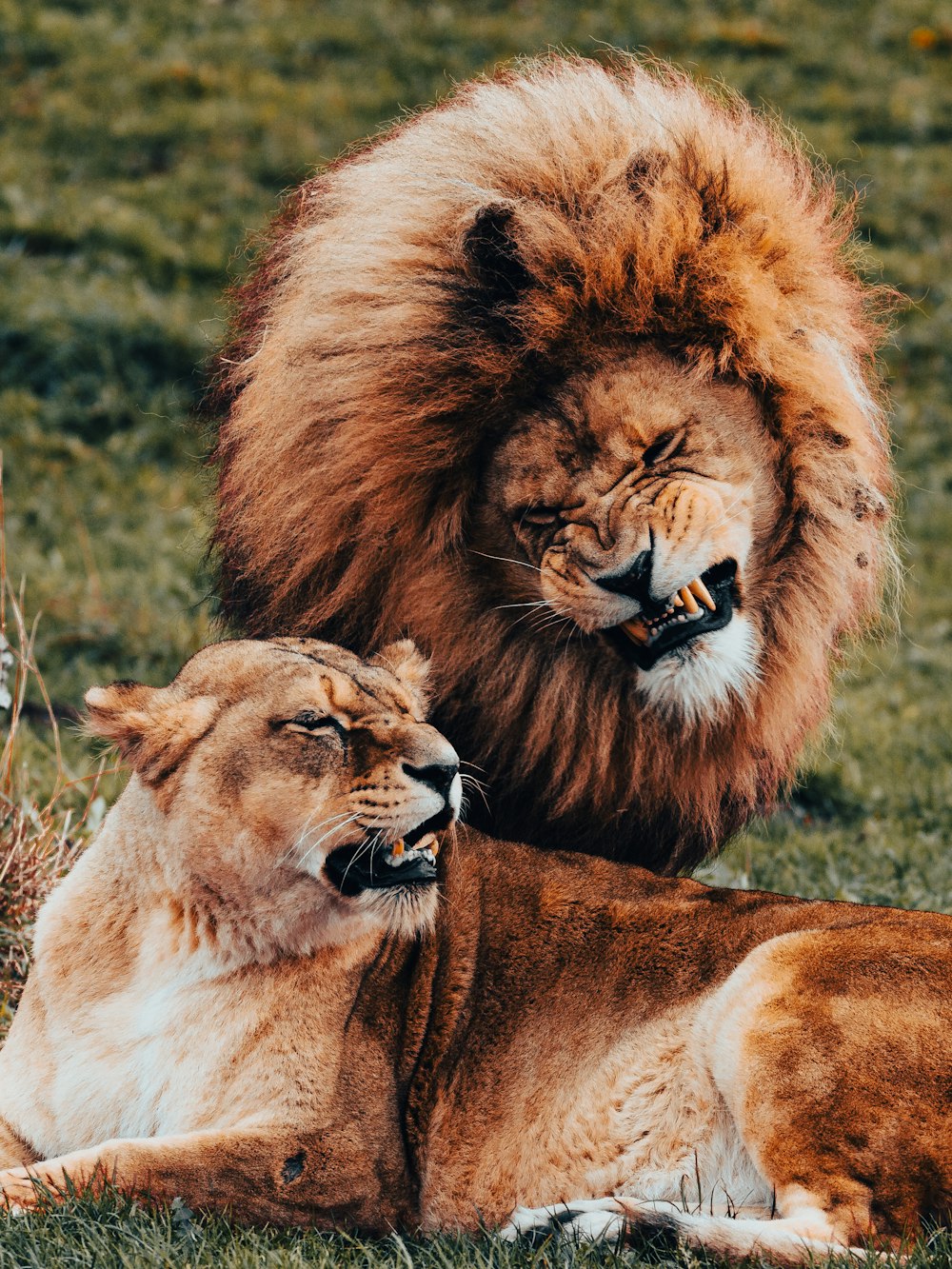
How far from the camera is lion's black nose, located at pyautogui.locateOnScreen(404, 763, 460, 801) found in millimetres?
3350

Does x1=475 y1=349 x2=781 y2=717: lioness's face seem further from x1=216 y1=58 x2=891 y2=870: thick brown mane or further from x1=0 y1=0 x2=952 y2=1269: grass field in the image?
x1=0 y1=0 x2=952 y2=1269: grass field

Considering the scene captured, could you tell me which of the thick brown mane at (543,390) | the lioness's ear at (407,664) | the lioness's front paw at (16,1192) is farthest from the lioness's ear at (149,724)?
the lioness's front paw at (16,1192)

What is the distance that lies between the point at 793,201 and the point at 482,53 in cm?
1022

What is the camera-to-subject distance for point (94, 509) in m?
9.12

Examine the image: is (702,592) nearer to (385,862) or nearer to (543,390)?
(543,390)

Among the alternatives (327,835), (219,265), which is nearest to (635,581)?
(327,835)

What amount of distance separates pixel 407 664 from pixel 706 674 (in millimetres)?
691

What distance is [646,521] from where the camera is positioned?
139 inches

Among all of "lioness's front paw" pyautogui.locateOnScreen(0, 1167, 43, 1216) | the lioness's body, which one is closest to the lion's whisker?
the lioness's body

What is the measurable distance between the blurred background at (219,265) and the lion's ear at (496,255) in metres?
1.51

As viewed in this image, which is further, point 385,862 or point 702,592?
point 702,592

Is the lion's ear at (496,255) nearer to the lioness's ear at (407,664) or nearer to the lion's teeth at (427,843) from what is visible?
the lioness's ear at (407,664)

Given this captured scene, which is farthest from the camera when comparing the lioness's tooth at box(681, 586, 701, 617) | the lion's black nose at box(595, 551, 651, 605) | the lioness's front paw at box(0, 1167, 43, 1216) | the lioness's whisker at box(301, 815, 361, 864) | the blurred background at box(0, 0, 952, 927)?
the blurred background at box(0, 0, 952, 927)

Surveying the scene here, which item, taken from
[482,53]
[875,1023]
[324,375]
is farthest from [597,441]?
[482,53]
